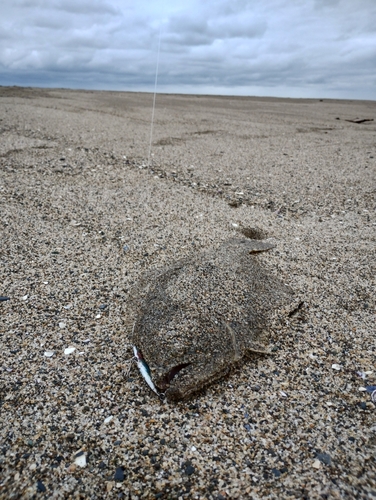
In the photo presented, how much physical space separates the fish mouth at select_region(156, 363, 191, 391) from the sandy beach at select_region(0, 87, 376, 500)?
6 centimetres

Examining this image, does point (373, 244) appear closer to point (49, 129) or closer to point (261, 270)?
point (261, 270)

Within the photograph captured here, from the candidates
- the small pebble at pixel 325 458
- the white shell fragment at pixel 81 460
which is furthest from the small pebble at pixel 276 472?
the white shell fragment at pixel 81 460

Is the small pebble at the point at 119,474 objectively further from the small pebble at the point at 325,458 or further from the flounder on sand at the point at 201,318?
the small pebble at the point at 325,458

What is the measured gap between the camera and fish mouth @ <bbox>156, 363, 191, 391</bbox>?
1.69 m

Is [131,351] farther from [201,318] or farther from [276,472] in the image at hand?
[276,472]

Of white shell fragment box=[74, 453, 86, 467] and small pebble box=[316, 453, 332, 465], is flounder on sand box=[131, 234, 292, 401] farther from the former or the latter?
small pebble box=[316, 453, 332, 465]

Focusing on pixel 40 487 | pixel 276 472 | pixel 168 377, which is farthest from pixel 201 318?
pixel 40 487

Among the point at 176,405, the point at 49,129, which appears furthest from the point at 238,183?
the point at 49,129

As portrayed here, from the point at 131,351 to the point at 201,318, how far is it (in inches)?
17.0

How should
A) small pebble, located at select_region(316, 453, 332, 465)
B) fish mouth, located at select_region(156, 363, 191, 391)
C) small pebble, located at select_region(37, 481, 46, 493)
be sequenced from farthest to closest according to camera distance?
fish mouth, located at select_region(156, 363, 191, 391), small pebble, located at select_region(316, 453, 332, 465), small pebble, located at select_region(37, 481, 46, 493)

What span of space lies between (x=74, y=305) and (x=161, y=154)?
4011mm

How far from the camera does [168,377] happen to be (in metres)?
1.71

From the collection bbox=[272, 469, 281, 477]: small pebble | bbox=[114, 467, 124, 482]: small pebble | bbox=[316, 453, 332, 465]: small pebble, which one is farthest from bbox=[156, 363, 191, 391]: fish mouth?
bbox=[316, 453, 332, 465]: small pebble

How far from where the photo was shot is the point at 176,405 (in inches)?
64.9
